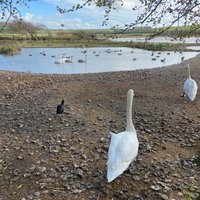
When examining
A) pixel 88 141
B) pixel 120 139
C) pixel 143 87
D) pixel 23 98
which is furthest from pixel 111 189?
pixel 143 87

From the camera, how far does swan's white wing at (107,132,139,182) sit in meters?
6.14

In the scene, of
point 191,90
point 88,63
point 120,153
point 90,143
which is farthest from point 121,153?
point 88,63

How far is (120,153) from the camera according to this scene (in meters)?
6.36

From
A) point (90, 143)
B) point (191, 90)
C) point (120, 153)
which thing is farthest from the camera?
point (191, 90)

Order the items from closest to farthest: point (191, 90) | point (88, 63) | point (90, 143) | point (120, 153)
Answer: point (120, 153), point (90, 143), point (191, 90), point (88, 63)

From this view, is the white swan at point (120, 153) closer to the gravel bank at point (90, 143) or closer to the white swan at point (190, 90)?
the gravel bank at point (90, 143)

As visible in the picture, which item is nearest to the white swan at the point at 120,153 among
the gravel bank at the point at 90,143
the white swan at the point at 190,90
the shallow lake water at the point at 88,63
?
the gravel bank at the point at 90,143

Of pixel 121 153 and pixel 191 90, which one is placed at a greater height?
pixel 121 153

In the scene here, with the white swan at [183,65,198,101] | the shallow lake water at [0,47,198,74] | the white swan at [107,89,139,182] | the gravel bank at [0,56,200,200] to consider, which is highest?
the white swan at [107,89,139,182]

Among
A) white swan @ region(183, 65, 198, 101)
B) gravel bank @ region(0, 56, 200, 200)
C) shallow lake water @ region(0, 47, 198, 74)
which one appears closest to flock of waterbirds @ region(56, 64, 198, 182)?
gravel bank @ region(0, 56, 200, 200)

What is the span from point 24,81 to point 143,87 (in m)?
5.61

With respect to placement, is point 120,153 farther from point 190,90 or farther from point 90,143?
Answer: point 190,90

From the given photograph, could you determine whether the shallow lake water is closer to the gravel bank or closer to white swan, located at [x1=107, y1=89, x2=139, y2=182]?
the gravel bank

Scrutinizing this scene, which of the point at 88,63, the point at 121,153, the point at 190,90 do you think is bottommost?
the point at 88,63
